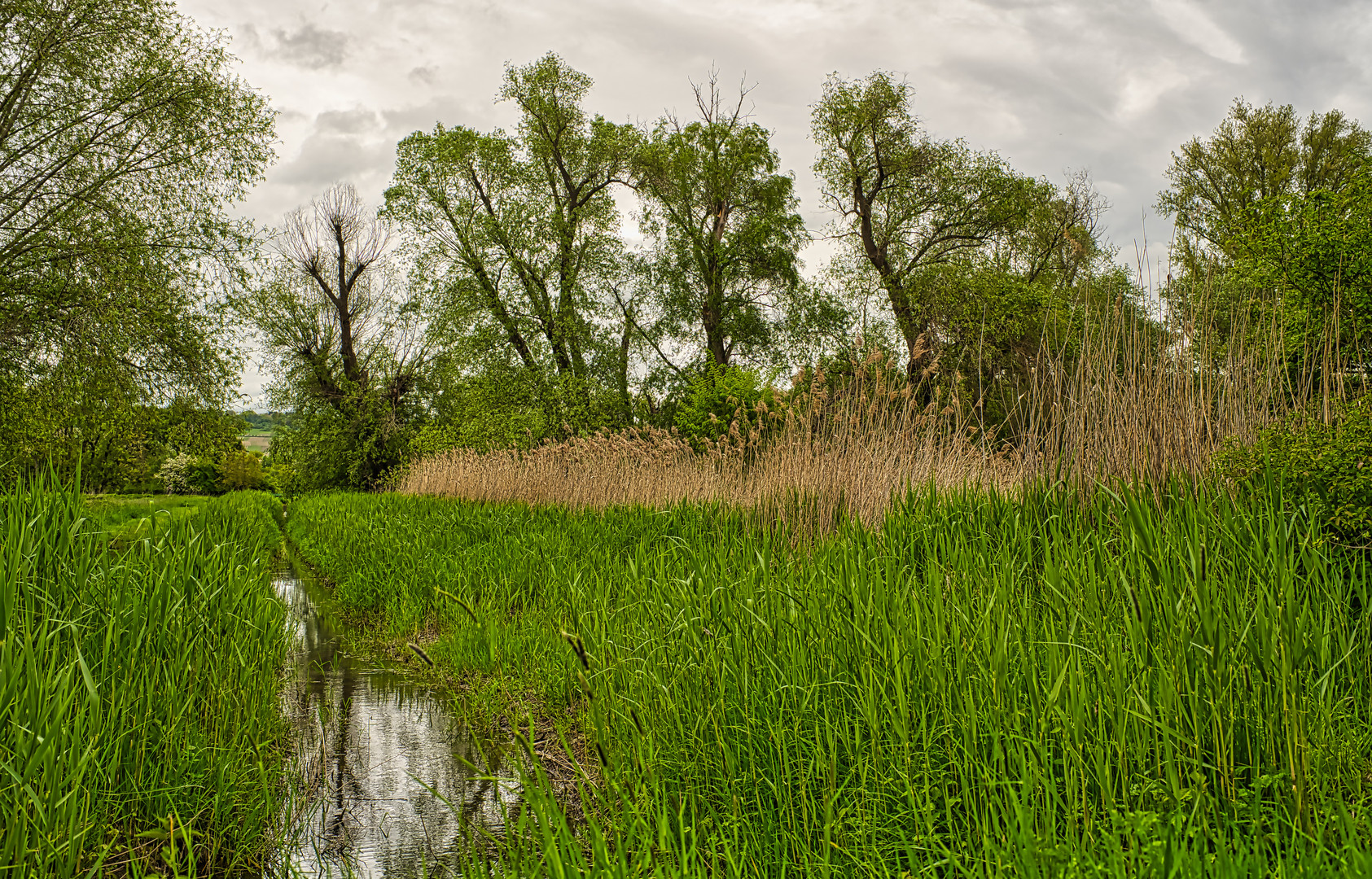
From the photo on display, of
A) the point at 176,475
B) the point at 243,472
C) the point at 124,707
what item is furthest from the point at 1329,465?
the point at 243,472

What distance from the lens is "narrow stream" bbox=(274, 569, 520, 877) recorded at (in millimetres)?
2613

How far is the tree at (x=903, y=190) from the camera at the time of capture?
23.3 metres

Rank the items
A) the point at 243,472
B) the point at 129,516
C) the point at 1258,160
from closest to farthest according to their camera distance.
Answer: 1. the point at 129,516
2. the point at 1258,160
3. the point at 243,472

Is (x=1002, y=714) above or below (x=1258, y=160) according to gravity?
below

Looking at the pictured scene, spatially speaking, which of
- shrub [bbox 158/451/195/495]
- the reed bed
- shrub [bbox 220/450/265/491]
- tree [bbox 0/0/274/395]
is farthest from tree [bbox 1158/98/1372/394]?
shrub [bbox 220/450/265/491]

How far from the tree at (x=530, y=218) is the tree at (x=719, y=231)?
1.71m

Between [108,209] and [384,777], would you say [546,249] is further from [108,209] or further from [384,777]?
[384,777]

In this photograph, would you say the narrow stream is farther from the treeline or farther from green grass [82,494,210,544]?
the treeline

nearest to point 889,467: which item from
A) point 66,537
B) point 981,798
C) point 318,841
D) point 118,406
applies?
point 981,798

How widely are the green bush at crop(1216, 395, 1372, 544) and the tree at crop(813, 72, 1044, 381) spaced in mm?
20223

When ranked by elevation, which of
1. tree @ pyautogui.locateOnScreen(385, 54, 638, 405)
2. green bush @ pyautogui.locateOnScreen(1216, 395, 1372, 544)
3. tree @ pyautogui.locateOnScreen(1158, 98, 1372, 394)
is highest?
tree @ pyautogui.locateOnScreen(385, 54, 638, 405)

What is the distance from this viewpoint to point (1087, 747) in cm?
186

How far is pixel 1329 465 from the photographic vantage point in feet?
9.78

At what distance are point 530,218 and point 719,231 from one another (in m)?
6.16
